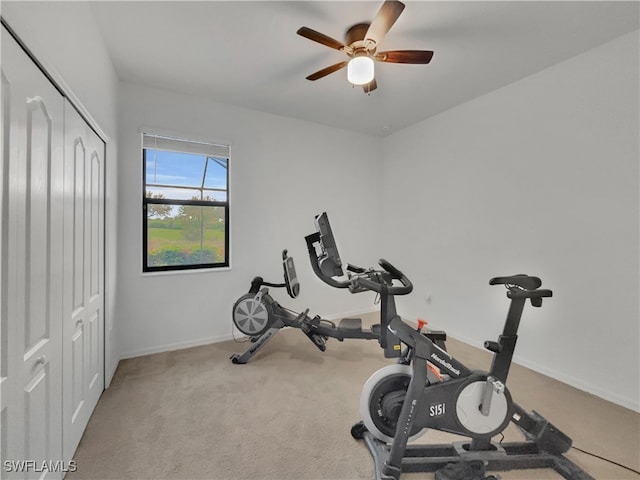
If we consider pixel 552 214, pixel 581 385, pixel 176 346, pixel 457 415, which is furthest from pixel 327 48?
pixel 581 385

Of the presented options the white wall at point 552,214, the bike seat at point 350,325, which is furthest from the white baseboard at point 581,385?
the bike seat at point 350,325

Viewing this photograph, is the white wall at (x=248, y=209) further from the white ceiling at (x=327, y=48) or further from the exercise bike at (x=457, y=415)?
the exercise bike at (x=457, y=415)

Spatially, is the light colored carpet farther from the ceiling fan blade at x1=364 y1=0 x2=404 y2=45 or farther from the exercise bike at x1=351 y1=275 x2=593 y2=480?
the ceiling fan blade at x1=364 y1=0 x2=404 y2=45

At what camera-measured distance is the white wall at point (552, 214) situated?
7.40ft

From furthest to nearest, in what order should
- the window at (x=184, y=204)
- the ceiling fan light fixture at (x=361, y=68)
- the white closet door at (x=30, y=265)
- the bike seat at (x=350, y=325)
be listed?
1. the window at (x=184, y=204)
2. the bike seat at (x=350, y=325)
3. the ceiling fan light fixture at (x=361, y=68)
4. the white closet door at (x=30, y=265)

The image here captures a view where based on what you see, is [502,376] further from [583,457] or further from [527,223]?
[527,223]

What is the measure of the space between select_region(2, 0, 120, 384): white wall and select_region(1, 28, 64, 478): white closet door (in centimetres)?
10

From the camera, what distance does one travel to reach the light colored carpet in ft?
5.28

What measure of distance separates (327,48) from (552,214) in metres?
2.55

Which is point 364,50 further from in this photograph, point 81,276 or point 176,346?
point 176,346

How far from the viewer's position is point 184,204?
10.7ft

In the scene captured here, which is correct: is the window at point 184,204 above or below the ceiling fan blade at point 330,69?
below

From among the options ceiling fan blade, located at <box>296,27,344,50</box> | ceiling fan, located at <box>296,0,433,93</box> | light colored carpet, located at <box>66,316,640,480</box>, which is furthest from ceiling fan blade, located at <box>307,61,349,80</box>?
light colored carpet, located at <box>66,316,640,480</box>

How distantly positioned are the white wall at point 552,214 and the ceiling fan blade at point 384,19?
1909 mm
